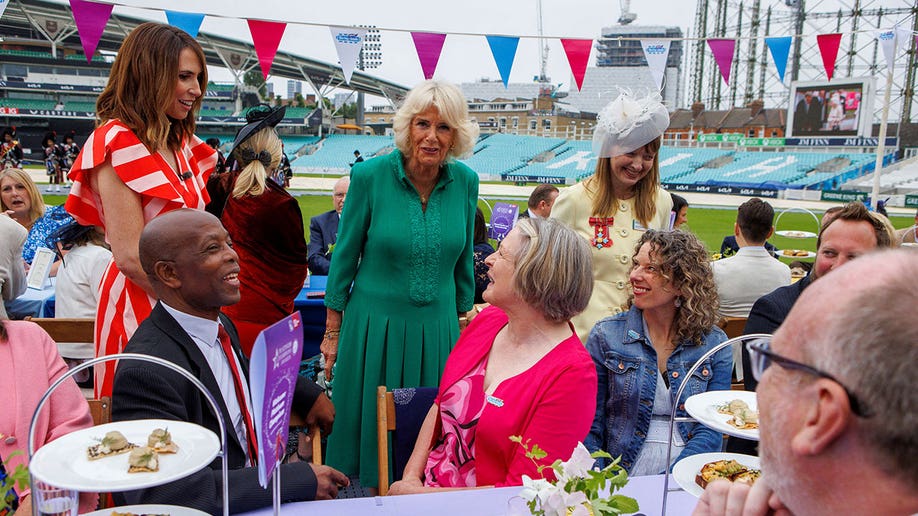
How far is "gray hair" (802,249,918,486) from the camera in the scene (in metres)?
0.73

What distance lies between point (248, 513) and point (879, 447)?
1.45 metres

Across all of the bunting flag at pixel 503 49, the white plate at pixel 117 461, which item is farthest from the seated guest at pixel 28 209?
the bunting flag at pixel 503 49

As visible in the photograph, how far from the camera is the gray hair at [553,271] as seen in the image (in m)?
2.21

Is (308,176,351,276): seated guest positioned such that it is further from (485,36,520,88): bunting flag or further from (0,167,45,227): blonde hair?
(485,36,520,88): bunting flag

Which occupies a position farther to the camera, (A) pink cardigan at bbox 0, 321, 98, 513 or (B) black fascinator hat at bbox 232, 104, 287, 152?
(B) black fascinator hat at bbox 232, 104, 287, 152

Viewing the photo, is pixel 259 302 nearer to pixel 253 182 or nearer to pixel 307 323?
pixel 253 182

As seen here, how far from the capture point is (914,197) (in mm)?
→ 26453

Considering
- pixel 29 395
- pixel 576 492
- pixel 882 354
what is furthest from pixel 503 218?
pixel 882 354

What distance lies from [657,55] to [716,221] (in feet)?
37.1

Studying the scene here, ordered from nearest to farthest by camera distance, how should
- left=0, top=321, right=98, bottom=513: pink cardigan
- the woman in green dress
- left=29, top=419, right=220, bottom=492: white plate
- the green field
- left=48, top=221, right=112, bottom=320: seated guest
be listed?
left=29, top=419, right=220, bottom=492: white plate, left=0, top=321, right=98, bottom=513: pink cardigan, the woman in green dress, left=48, top=221, right=112, bottom=320: seated guest, the green field

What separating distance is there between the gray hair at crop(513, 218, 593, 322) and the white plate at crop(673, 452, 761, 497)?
670 mm

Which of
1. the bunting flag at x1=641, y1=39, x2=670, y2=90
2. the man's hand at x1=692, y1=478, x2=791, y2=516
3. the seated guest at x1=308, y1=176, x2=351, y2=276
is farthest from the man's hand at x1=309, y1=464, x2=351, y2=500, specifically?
the bunting flag at x1=641, y1=39, x2=670, y2=90

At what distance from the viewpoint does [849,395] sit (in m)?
0.76

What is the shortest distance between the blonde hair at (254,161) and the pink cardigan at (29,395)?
1722 mm
